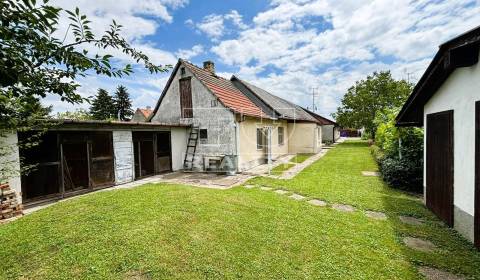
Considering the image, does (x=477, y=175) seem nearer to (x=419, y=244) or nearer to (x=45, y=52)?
(x=419, y=244)

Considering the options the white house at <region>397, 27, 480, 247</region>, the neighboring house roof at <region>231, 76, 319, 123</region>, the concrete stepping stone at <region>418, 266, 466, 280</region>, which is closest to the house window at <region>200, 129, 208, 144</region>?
the neighboring house roof at <region>231, 76, 319, 123</region>

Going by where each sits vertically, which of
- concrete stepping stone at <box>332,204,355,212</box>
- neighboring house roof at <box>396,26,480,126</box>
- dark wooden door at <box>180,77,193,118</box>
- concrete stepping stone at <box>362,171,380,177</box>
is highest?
dark wooden door at <box>180,77,193,118</box>

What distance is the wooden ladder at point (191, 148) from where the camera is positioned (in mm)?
13441

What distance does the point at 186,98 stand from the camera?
13.5m

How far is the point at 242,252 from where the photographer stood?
14.1 ft

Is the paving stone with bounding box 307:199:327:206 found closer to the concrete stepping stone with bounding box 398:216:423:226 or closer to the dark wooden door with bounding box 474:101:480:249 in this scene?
the concrete stepping stone with bounding box 398:216:423:226

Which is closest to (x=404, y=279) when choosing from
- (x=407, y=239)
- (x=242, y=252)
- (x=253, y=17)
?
(x=407, y=239)

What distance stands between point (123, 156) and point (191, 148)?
3.95m

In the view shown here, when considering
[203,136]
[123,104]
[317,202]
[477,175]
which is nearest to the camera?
[477,175]

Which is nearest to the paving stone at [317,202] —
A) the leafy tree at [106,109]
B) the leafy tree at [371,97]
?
the leafy tree at [371,97]

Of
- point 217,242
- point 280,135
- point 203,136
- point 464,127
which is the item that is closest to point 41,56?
point 217,242

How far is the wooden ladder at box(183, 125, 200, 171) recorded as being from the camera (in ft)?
44.1

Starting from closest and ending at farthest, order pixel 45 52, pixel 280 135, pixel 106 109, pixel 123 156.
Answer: pixel 45 52 → pixel 123 156 → pixel 280 135 → pixel 106 109

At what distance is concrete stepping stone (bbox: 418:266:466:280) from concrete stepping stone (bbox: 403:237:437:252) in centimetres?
71
